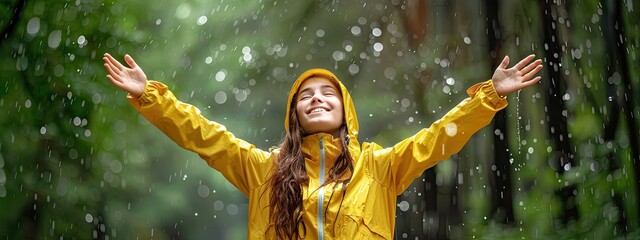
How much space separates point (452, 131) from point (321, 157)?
68cm

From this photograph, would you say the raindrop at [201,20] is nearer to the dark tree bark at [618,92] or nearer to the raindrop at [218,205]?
the raindrop at [218,205]

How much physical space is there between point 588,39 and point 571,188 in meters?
1.39

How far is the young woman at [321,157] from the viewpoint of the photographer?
3986 millimetres

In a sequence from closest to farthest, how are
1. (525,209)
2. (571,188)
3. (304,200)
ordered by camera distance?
(304,200) → (571,188) → (525,209)

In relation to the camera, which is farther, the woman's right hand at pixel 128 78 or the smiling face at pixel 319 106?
the smiling face at pixel 319 106

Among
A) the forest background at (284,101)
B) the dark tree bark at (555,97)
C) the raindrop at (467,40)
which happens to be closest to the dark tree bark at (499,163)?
the forest background at (284,101)

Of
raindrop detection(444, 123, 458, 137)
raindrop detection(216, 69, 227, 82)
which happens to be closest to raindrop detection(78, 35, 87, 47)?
raindrop detection(216, 69, 227, 82)

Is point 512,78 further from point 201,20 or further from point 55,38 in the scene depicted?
point 201,20

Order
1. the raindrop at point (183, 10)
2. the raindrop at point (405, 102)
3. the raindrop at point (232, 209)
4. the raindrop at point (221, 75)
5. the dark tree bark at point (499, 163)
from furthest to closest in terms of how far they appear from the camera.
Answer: the raindrop at point (232, 209) < the raindrop at point (405, 102) < the raindrop at point (183, 10) < the raindrop at point (221, 75) < the dark tree bark at point (499, 163)

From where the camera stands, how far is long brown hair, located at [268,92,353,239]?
3.97 meters

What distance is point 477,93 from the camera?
4.07 meters

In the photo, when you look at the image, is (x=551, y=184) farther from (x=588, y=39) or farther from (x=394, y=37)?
(x=394, y=37)

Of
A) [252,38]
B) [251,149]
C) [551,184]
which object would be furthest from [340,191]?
[252,38]

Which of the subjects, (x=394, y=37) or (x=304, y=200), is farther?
(x=394, y=37)
